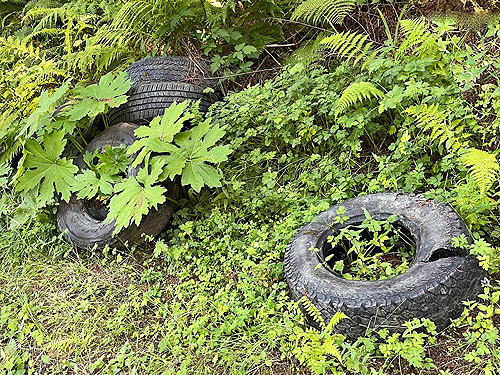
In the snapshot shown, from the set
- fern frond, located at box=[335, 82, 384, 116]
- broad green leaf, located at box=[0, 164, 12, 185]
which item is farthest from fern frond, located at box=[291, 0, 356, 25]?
broad green leaf, located at box=[0, 164, 12, 185]

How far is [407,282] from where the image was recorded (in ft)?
7.80

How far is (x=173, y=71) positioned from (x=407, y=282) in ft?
9.66

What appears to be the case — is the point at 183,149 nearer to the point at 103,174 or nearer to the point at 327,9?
the point at 103,174

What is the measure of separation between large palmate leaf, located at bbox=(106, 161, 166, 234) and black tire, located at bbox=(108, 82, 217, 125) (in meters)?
0.82

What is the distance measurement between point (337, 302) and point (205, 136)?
5.42 ft

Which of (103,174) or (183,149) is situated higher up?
(183,149)

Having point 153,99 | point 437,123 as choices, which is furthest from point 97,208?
point 437,123

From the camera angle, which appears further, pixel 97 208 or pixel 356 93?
pixel 97 208

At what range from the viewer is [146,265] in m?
3.46

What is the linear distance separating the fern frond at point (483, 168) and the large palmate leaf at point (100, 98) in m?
2.60


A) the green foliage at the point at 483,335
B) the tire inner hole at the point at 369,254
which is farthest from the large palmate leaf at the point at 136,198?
the green foliage at the point at 483,335

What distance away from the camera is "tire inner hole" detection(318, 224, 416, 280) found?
105 inches

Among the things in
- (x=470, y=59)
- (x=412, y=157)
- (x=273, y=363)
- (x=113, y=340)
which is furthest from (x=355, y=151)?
(x=113, y=340)

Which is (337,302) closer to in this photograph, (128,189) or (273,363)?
(273,363)
